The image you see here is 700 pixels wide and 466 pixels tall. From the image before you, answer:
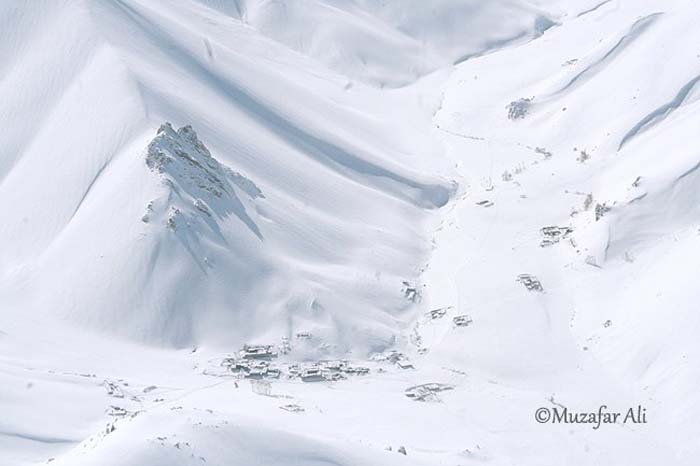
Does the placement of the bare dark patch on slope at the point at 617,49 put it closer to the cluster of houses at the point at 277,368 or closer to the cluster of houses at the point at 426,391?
the cluster of houses at the point at 277,368

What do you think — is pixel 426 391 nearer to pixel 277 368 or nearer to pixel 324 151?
pixel 277 368

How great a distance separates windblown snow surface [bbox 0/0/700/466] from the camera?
36.7 meters

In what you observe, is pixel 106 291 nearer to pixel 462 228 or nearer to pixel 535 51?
pixel 462 228

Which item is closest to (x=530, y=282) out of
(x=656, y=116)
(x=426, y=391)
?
(x=426, y=391)

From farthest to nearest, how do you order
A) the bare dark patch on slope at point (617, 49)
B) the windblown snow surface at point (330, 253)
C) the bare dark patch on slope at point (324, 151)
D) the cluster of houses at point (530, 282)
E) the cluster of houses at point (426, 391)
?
1. the bare dark patch on slope at point (617, 49)
2. the bare dark patch on slope at point (324, 151)
3. the cluster of houses at point (530, 282)
4. the cluster of houses at point (426, 391)
5. the windblown snow surface at point (330, 253)

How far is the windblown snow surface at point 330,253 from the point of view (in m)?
36.7

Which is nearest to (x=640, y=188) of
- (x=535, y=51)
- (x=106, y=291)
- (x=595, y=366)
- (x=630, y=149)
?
(x=630, y=149)

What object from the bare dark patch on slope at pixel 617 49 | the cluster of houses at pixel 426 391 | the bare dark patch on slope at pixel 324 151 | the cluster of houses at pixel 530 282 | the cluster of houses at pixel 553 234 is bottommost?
the cluster of houses at pixel 426 391

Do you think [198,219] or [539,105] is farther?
[539,105]

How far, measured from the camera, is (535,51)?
242ft

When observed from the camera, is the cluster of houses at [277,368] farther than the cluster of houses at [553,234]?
No

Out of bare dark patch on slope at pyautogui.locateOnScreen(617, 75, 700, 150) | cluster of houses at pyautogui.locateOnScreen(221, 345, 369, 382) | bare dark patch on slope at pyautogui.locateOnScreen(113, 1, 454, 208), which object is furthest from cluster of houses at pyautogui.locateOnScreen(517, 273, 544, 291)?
bare dark patch on slope at pyautogui.locateOnScreen(617, 75, 700, 150)

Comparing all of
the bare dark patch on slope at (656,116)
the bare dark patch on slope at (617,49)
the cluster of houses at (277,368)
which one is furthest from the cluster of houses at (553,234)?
the bare dark patch on slope at (617,49)

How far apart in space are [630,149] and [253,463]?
27343 millimetres
